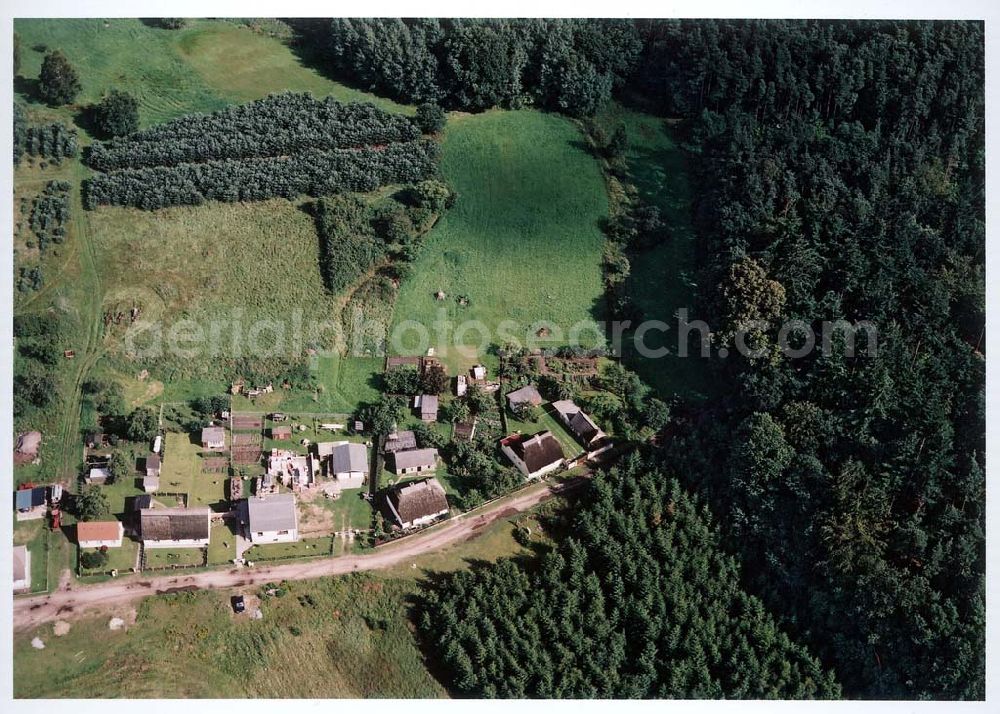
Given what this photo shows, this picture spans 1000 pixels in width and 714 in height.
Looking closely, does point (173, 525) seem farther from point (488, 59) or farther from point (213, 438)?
point (488, 59)

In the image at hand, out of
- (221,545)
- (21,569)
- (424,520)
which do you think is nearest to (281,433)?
(221,545)

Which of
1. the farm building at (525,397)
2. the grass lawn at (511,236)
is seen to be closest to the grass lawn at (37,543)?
the grass lawn at (511,236)

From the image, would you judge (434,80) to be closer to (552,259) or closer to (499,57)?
(499,57)

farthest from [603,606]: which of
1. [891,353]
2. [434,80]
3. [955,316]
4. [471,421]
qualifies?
[434,80]

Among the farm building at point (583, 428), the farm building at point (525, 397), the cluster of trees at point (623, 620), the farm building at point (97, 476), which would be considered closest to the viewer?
the cluster of trees at point (623, 620)

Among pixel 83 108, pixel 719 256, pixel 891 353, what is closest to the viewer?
pixel 891 353

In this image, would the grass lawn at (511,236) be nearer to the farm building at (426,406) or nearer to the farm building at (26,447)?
the farm building at (426,406)

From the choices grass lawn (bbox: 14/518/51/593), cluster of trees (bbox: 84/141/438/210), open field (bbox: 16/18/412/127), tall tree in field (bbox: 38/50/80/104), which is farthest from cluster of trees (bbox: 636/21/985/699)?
tall tree in field (bbox: 38/50/80/104)
